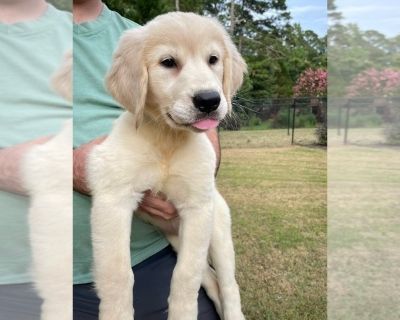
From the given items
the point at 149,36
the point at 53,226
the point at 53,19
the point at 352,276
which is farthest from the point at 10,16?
the point at 352,276

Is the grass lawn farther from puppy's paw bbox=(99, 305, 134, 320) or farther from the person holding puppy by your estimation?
puppy's paw bbox=(99, 305, 134, 320)

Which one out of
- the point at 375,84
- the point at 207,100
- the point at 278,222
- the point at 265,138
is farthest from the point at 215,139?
the point at 278,222

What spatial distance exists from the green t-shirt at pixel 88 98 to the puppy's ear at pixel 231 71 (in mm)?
248

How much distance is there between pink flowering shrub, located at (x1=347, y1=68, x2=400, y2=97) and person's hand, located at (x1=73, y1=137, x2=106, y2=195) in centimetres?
65

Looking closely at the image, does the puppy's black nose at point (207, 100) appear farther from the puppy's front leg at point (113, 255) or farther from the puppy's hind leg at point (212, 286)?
the puppy's hind leg at point (212, 286)

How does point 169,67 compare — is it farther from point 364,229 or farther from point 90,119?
point 364,229

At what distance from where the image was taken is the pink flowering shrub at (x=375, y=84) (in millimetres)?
1400

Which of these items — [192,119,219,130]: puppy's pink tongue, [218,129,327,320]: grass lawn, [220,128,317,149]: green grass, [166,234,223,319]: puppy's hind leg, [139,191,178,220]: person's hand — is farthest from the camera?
[218,129,327,320]: grass lawn

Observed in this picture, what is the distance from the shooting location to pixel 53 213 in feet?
3.10

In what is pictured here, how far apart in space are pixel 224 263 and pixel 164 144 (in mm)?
302

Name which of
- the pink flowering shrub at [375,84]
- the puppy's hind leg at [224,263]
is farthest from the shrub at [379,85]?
the puppy's hind leg at [224,263]

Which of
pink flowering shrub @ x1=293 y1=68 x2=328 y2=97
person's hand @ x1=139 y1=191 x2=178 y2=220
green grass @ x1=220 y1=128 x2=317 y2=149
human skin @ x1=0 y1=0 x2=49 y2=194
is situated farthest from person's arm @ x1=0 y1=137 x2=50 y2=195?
pink flowering shrub @ x1=293 y1=68 x2=328 y2=97

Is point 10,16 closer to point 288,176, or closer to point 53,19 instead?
point 53,19

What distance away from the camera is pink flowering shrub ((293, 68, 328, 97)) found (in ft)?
5.51
